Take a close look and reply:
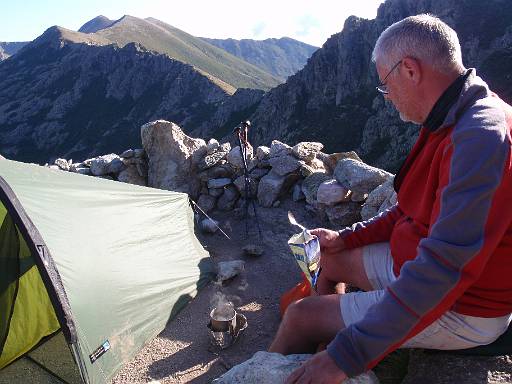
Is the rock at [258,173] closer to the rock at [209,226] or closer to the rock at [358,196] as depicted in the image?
the rock at [209,226]

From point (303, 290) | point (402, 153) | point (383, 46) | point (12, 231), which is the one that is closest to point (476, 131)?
point (383, 46)

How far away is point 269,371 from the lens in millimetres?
2639

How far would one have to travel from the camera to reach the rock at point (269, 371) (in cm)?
257

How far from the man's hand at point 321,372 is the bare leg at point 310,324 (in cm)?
54

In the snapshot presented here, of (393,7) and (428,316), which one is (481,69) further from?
(428,316)

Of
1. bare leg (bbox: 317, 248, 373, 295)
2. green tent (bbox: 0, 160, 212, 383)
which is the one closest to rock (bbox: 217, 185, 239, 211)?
green tent (bbox: 0, 160, 212, 383)

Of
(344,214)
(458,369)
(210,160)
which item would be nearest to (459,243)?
(458,369)

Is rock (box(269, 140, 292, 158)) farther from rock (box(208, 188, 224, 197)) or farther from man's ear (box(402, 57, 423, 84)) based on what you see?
man's ear (box(402, 57, 423, 84))

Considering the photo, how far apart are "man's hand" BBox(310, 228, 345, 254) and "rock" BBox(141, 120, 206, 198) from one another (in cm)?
695

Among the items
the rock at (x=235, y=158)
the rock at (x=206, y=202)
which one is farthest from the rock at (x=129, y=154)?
the rock at (x=235, y=158)

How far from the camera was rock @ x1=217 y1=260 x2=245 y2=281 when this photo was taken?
7.10 metres

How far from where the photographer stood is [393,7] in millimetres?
71250

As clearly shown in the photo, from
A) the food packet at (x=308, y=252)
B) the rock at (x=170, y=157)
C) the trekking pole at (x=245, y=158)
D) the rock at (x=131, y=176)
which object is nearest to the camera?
the food packet at (x=308, y=252)

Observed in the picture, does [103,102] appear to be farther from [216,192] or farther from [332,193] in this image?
[332,193]
